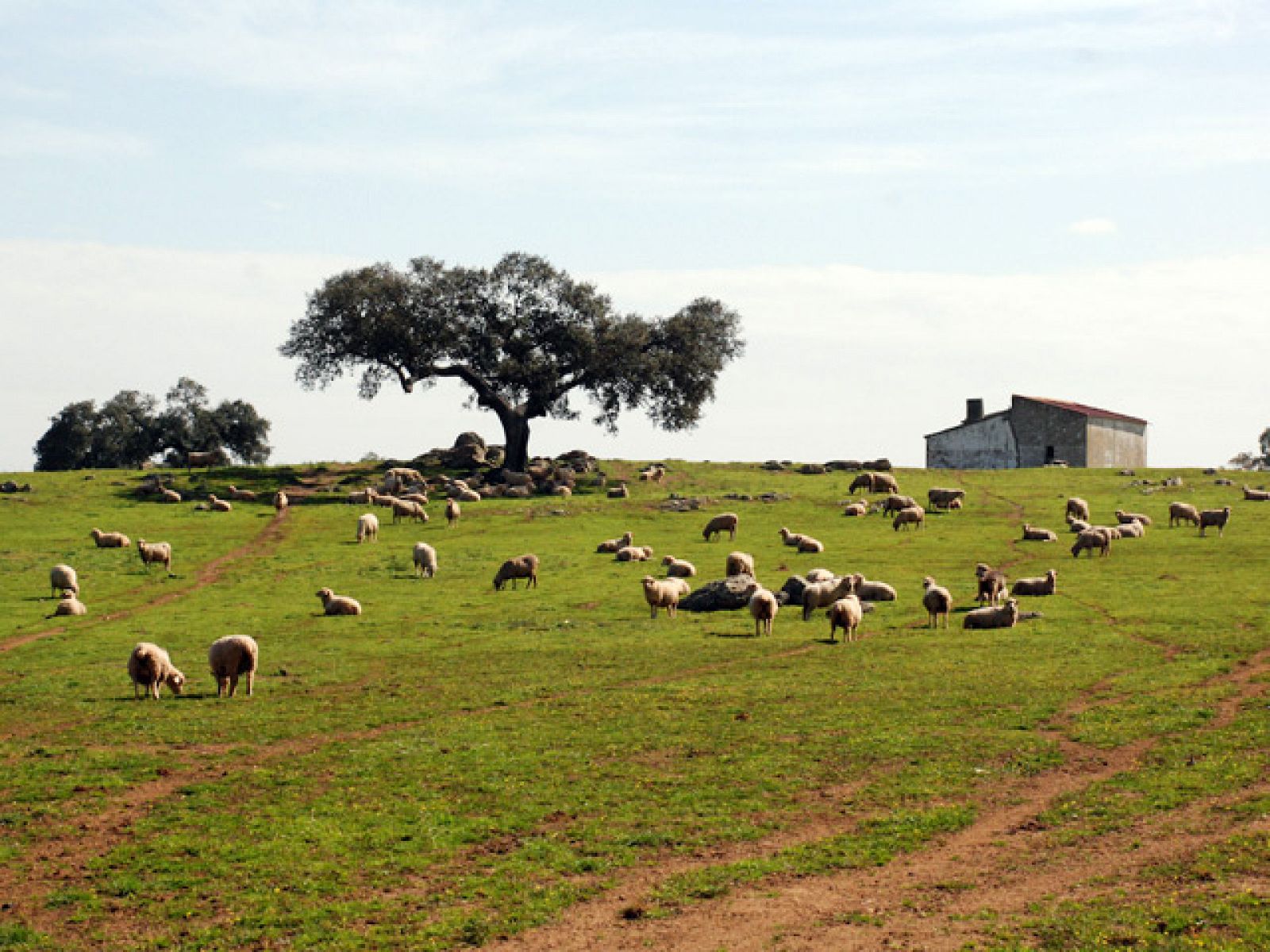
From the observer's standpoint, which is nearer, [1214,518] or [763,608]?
[763,608]

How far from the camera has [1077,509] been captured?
69.4 m

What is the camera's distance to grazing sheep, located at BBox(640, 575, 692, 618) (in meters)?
42.9

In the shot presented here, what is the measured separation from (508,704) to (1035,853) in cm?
1386

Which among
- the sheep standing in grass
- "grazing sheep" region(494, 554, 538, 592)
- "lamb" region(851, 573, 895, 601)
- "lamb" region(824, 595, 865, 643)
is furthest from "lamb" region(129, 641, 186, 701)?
"lamb" region(851, 573, 895, 601)

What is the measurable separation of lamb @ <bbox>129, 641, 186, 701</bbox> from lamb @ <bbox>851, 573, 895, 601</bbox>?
23.7m

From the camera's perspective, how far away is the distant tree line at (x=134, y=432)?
117188 millimetres

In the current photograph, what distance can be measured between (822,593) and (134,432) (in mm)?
91941

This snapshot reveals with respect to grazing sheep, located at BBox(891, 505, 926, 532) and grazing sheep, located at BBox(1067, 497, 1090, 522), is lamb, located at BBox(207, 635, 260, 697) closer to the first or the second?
grazing sheep, located at BBox(891, 505, 926, 532)

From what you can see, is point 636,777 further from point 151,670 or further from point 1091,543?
point 1091,543

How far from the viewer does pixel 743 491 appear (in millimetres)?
82500

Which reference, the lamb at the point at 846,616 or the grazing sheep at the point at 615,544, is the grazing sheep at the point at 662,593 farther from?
the grazing sheep at the point at 615,544

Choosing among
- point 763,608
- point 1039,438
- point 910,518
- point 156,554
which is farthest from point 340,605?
point 1039,438

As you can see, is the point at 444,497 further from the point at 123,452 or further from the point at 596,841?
the point at 596,841

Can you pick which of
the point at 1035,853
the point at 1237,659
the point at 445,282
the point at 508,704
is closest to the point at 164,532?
the point at 445,282
